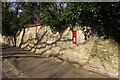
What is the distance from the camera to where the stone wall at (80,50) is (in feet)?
33.0

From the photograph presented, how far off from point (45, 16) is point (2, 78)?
523 cm

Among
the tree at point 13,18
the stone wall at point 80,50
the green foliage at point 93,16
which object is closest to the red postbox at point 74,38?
the stone wall at point 80,50

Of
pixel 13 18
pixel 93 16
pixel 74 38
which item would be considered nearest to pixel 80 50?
pixel 74 38

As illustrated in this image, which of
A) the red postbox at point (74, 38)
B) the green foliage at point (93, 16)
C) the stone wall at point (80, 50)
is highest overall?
the green foliage at point (93, 16)

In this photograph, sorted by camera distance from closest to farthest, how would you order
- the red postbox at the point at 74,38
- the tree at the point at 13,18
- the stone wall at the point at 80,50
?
the stone wall at the point at 80,50 → the red postbox at the point at 74,38 → the tree at the point at 13,18

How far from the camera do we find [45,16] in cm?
1337

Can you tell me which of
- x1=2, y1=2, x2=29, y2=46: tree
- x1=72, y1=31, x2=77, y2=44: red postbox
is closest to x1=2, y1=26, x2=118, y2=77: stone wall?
x1=72, y1=31, x2=77, y2=44: red postbox

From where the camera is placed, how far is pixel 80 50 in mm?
12289

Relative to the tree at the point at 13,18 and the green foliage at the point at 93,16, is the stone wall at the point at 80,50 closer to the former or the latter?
the green foliage at the point at 93,16

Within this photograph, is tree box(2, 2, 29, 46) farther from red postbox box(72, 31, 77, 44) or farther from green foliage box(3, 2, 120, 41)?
red postbox box(72, 31, 77, 44)

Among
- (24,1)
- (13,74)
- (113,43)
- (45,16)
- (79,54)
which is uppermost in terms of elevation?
(24,1)

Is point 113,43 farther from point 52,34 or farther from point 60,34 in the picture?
point 52,34

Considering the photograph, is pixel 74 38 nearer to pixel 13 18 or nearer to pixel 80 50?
pixel 80 50

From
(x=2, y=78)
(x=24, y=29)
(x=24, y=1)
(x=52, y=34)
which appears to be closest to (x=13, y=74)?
(x=2, y=78)
